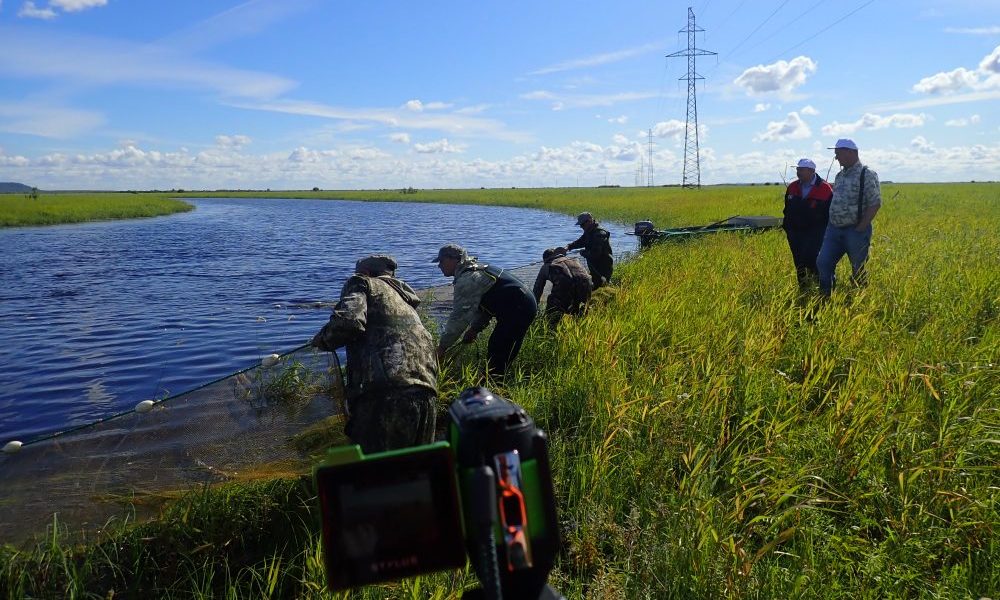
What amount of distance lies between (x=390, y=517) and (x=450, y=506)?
0.12m

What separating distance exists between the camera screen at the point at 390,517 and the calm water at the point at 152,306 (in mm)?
6682

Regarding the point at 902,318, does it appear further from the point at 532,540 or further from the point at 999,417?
the point at 532,540

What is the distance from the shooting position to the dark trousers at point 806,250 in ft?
26.1

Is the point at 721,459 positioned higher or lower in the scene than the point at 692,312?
lower

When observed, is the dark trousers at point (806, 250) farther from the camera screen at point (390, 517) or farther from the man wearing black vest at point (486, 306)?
the camera screen at point (390, 517)

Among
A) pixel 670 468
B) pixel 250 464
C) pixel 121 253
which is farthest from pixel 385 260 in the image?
pixel 121 253

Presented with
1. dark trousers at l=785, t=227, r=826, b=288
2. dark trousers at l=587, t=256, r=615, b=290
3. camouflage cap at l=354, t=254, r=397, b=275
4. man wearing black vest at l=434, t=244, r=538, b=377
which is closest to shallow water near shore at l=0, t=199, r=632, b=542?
camouflage cap at l=354, t=254, r=397, b=275

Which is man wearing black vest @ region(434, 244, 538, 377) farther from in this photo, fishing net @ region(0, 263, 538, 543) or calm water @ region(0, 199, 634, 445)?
calm water @ region(0, 199, 634, 445)

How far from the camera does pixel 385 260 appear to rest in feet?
15.2

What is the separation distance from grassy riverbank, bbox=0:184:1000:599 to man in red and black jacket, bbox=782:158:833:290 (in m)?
2.15

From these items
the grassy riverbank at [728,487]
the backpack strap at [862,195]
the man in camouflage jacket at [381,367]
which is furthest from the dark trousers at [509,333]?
the backpack strap at [862,195]

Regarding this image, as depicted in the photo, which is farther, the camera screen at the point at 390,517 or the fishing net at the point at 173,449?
the fishing net at the point at 173,449

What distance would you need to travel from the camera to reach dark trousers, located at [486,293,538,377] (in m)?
5.82

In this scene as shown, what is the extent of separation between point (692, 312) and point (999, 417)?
10.4 feet
